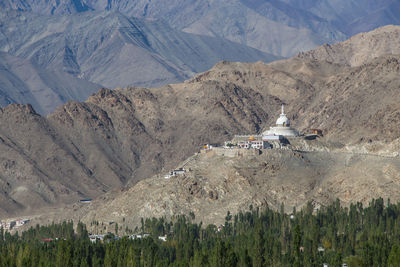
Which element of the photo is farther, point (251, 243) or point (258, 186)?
point (258, 186)

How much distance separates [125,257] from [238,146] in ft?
200

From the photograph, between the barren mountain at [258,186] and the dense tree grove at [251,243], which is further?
the barren mountain at [258,186]

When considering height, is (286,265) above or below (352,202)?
below

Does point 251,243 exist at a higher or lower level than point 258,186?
lower

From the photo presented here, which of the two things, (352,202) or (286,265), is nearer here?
(286,265)

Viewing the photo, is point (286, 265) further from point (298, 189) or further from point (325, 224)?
point (298, 189)

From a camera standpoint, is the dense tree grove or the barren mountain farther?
the barren mountain

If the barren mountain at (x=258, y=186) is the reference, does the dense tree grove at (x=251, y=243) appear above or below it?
below

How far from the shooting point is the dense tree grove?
13725 centimetres

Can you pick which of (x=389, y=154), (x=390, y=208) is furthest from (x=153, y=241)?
(x=389, y=154)

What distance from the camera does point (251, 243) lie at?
5827 inches

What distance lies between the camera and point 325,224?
527ft

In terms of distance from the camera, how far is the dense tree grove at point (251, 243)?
137m

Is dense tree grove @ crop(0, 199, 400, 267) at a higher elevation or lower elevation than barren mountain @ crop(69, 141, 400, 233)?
lower
